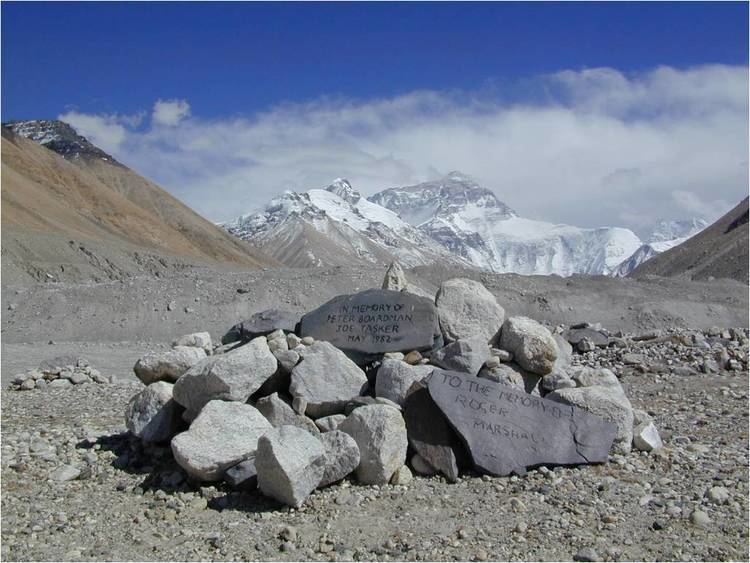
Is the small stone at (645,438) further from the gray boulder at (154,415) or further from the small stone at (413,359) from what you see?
the gray boulder at (154,415)

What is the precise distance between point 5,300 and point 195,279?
7.23 m

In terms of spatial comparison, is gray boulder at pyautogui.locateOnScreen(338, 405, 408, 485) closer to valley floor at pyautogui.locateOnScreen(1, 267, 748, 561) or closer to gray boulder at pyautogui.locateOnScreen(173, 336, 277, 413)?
valley floor at pyautogui.locateOnScreen(1, 267, 748, 561)

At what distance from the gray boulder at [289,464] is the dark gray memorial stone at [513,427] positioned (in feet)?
5.65

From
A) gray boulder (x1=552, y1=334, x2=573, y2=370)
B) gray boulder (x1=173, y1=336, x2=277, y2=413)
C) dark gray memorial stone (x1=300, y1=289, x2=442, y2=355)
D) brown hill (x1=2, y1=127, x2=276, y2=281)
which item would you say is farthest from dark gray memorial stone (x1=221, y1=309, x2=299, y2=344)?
brown hill (x1=2, y1=127, x2=276, y2=281)

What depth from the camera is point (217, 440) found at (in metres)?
7.79

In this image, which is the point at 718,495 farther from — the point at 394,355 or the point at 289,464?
the point at 289,464

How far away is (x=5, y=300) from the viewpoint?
2814 centimetres

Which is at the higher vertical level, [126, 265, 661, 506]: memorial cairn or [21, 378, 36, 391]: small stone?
[126, 265, 661, 506]: memorial cairn

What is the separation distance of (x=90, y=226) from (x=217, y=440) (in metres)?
58.5

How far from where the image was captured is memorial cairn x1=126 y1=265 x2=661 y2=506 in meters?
7.68

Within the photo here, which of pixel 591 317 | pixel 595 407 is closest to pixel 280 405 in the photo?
pixel 595 407

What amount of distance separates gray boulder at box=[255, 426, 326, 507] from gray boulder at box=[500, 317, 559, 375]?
343cm

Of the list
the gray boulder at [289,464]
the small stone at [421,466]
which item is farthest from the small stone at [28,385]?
the small stone at [421,466]

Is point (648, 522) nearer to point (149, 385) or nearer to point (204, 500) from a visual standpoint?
point (204, 500)
